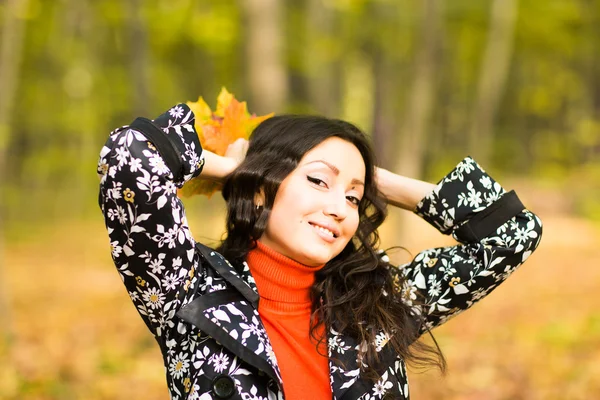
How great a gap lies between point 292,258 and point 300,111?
7.15 metres

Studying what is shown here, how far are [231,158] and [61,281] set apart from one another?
890 centimetres

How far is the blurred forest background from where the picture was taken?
17.1 ft

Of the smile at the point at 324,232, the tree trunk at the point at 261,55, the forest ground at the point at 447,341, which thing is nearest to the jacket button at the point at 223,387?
the smile at the point at 324,232

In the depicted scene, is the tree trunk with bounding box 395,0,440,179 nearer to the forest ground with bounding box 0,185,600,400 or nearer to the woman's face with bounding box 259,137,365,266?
the forest ground with bounding box 0,185,600,400

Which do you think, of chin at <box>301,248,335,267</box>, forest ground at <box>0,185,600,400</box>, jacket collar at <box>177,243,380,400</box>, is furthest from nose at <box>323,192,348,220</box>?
forest ground at <box>0,185,600,400</box>

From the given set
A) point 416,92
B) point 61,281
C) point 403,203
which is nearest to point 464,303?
point 403,203

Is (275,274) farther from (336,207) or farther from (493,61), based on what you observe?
(493,61)

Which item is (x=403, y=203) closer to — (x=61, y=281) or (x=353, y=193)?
(x=353, y=193)

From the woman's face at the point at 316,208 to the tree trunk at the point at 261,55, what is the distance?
2.82 m

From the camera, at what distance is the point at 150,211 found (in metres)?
1.77

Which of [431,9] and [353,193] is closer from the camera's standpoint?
[353,193]

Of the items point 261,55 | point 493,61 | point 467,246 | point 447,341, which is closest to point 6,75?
point 261,55

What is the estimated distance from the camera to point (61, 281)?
10398mm

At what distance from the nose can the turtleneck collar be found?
188 mm
